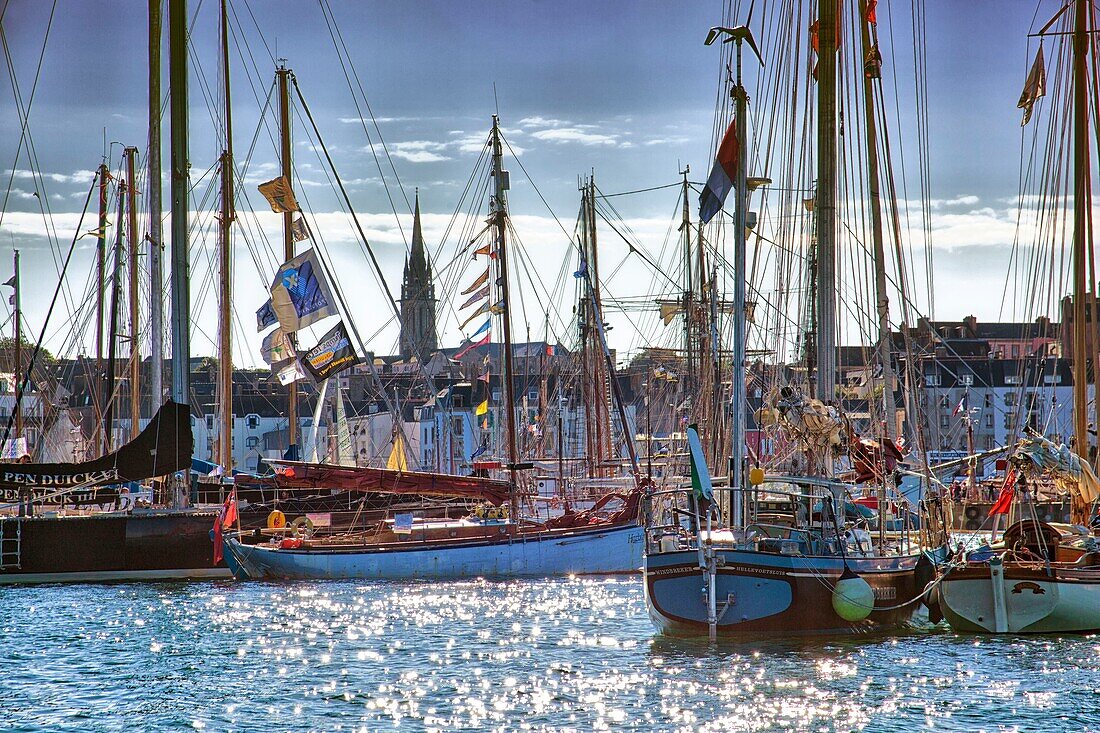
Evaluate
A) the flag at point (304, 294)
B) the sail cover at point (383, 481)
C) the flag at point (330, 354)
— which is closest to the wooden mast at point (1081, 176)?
the sail cover at point (383, 481)

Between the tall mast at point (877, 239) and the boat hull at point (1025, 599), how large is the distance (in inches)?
355

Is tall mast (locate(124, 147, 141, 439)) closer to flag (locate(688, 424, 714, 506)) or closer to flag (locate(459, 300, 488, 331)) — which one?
flag (locate(459, 300, 488, 331))

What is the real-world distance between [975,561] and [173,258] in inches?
1071

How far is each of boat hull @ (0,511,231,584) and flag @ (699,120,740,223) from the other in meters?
22.0

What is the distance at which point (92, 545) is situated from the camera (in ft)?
150

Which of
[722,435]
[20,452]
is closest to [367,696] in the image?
[722,435]

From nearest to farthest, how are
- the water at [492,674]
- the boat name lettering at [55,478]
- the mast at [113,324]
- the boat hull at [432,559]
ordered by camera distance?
1. the water at [492,674]
2. the boat name lettering at [55,478]
3. the boat hull at [432,559]
4. the mast at [113,324]

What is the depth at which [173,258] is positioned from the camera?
147 feet

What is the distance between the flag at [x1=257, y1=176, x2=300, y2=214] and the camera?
55.4m

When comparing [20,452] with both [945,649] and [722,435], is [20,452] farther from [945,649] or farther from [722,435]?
[945,649]

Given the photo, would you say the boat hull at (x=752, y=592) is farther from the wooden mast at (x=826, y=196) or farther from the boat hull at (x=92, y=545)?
the boat hull at (x=92, y=545)

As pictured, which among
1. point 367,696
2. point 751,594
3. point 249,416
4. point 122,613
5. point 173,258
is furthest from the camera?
point 249,416

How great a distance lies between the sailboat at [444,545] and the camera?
162 ft

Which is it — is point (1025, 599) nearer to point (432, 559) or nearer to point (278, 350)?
point (432, 559)
